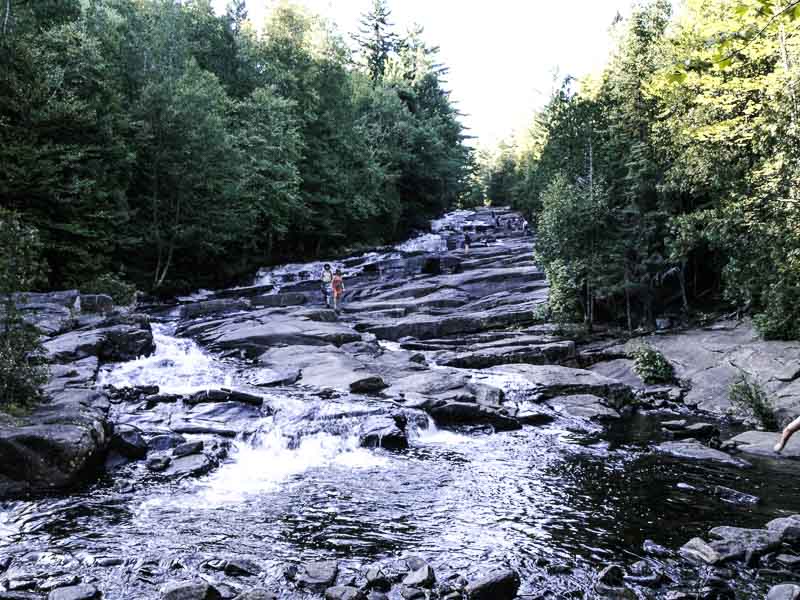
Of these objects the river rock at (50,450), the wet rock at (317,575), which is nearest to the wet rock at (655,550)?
the wet rock at (317,575)

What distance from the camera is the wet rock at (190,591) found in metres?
5.69

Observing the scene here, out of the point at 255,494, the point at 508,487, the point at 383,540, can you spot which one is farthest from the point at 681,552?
the point at 255,494

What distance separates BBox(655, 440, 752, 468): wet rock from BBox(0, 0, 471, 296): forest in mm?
13464

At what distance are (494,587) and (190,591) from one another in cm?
310

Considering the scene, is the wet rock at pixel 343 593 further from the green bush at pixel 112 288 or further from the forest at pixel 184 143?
the green bush at pixel 112 288

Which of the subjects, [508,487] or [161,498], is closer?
[161,498]

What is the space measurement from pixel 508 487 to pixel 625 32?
786 inches

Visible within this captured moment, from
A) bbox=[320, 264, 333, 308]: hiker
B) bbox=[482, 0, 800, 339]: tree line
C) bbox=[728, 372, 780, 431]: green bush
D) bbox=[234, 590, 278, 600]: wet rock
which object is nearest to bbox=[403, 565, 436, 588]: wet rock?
bbox=[234, 590, 278, 600]: wet rock

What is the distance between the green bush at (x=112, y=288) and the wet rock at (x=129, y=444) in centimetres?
1547

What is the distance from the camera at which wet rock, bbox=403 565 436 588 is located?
20.3 ft

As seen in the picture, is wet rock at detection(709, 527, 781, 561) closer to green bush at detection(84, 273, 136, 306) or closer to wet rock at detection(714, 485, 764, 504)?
wet rock at detection(714, 485, 764, 504)

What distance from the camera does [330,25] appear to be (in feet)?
168

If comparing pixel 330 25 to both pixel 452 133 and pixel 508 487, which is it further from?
pixel 508 487

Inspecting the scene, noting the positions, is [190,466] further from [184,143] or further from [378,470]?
[184,143]
